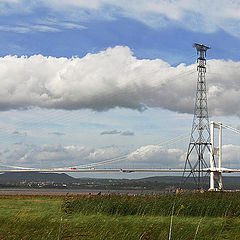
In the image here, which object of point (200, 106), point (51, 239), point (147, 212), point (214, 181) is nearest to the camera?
point (51, 239)

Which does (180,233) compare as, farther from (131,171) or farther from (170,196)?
(131,171)

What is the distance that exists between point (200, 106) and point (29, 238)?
49.5 m

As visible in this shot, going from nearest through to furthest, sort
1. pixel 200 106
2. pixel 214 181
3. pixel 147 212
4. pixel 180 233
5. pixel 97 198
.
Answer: pixel 180 233 → pixel 147 212 → pixel 97 198 → pixel 200 106 → pixel 214 181

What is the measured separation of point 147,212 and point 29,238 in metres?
12.7

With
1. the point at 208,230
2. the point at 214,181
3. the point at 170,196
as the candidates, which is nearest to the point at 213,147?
the point at 214,181

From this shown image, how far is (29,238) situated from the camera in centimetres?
1211

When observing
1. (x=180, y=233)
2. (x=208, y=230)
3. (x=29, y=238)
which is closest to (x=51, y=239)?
(x=29, y=238)

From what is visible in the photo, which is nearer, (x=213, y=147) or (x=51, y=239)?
(x=51, y=239)

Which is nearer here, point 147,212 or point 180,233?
point 180,233

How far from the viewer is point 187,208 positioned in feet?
80.1

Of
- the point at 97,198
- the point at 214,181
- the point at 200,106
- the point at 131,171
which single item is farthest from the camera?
the point at 131,171

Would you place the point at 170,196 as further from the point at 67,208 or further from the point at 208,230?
the point at 208,230

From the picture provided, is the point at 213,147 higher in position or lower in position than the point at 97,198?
higher

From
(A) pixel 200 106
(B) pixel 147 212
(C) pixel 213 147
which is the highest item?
(A) pixel 200 106
